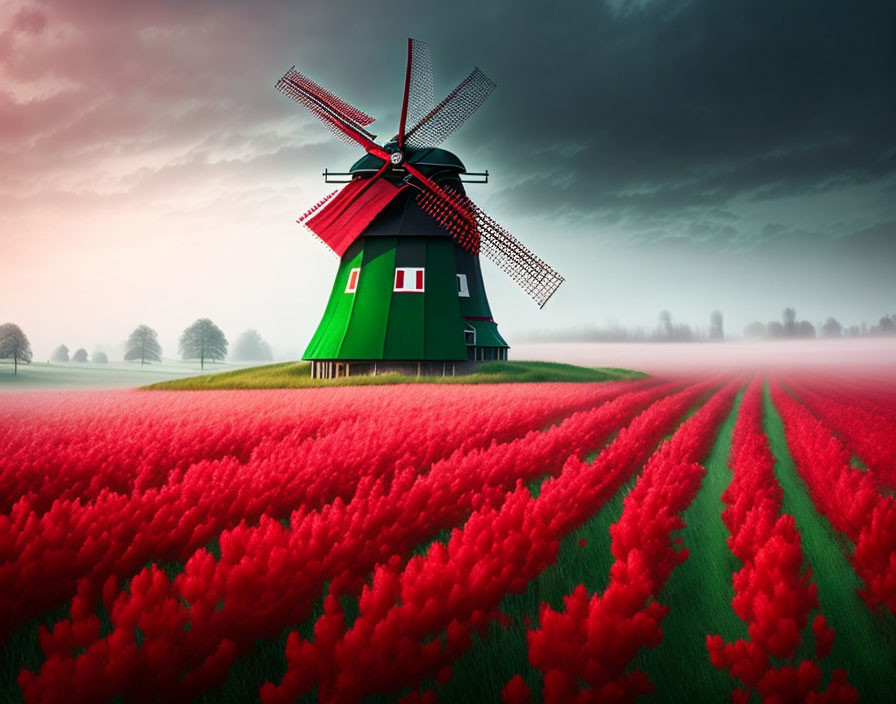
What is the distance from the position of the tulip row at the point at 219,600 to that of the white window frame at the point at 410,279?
60.6ft

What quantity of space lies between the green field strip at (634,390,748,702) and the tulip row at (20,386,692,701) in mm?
1432

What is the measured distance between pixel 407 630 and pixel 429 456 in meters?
4.69

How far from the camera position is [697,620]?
11.4ft

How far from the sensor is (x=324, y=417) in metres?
9.77

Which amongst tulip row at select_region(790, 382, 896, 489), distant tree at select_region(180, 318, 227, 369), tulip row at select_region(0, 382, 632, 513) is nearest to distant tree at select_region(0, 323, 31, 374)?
distant tree at select_region(180, 318, 227, 369)

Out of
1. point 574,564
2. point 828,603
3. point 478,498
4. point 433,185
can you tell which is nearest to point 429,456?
point 478,498

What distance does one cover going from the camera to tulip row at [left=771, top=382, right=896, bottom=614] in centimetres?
373

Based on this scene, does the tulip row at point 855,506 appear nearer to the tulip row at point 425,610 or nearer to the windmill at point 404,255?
the tulip row at point 425,610

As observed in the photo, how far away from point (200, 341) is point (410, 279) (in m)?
41.4

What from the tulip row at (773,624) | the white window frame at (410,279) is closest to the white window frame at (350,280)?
the white window frame at (410,279)

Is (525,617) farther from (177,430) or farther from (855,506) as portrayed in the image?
(177,430)

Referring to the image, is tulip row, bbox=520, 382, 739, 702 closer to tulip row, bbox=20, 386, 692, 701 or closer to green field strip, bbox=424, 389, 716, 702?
green field strip, bbox=424, 389, 716, 702

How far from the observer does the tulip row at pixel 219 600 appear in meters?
2.14

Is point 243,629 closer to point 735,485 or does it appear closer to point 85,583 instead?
point 85,583
